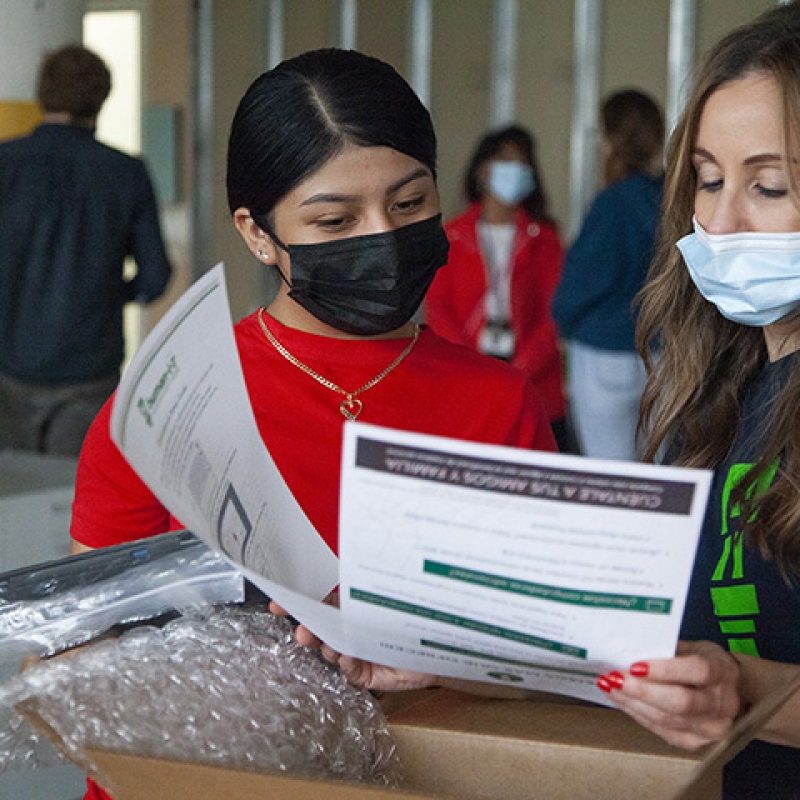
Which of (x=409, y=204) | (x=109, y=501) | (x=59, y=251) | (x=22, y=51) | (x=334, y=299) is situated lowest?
(x=109, y=501)

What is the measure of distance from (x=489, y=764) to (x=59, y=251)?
3151 mm

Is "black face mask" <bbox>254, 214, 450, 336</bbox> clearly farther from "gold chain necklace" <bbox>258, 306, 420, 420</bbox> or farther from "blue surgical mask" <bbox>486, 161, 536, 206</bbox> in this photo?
"blue surgical mask" <bbox>486, 161, 536, 206</bbox>

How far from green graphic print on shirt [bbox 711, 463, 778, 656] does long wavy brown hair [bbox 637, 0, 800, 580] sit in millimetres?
20

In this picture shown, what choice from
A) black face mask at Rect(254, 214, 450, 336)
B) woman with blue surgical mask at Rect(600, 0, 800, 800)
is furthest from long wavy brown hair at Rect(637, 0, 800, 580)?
black face mask at Rect(254, 214, 450, 336)

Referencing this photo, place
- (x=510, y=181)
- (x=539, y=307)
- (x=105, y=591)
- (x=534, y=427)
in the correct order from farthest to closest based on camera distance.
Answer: (x=539, y=307) < (x=510, y=181) < (x=534, y=427) < (x=105, y=591)

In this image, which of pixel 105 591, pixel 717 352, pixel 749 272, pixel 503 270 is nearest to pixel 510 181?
pixel 503 270

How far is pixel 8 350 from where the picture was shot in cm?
373

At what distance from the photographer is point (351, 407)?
4.59 feet

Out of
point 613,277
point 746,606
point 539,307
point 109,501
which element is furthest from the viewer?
point 539,307

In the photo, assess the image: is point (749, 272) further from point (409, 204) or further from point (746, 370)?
point (409, 204)

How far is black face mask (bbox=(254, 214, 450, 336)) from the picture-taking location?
137cm

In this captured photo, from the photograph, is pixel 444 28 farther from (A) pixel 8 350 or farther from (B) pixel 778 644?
(B) pixel 778 644

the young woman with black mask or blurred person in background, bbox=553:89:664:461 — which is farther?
blurred person in background, bbox=553:89:664:461

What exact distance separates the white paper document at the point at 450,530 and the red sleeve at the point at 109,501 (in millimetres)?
420
